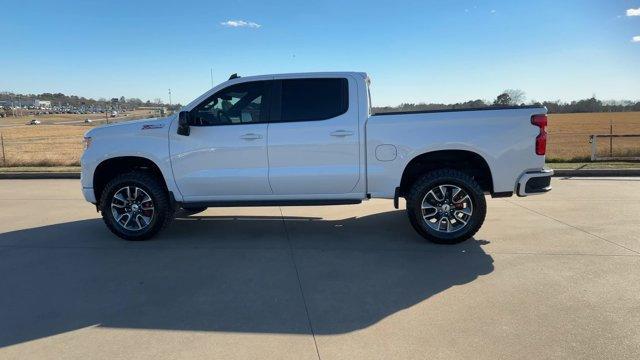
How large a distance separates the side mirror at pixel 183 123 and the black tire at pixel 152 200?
2.56 feet

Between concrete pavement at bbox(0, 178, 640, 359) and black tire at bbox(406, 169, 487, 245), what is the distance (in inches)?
6.8

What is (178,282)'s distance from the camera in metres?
4.43

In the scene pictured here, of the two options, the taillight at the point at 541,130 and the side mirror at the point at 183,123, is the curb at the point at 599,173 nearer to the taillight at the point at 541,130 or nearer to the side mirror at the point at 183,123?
the taillight at the point at 541,130

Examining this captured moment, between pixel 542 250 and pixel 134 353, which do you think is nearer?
pixel 134 353

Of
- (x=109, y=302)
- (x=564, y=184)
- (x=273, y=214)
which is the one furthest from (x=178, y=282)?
(x=564, y=184)

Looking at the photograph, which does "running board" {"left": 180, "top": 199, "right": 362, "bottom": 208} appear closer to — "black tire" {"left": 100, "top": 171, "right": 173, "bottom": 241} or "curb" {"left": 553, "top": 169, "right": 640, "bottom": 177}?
"black tire" {"left": 100, "top": 171, "right": 173, "bottom": 241}

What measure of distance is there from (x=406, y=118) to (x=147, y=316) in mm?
3479

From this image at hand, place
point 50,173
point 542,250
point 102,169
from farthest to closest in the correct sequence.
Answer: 1. point 50,173
2. point 102,169
3. point 542,250

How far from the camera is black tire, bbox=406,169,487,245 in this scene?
17.6ft

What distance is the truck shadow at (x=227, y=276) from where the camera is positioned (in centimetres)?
362

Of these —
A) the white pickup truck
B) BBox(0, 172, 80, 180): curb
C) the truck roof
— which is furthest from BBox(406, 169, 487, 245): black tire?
BBox(0, 172, 80, 180): curb

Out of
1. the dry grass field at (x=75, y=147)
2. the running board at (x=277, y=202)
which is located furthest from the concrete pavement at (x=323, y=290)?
the dry grass field at (x=75, y=147)

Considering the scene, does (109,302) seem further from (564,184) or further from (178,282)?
(564,184)

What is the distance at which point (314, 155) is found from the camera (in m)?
5.55
